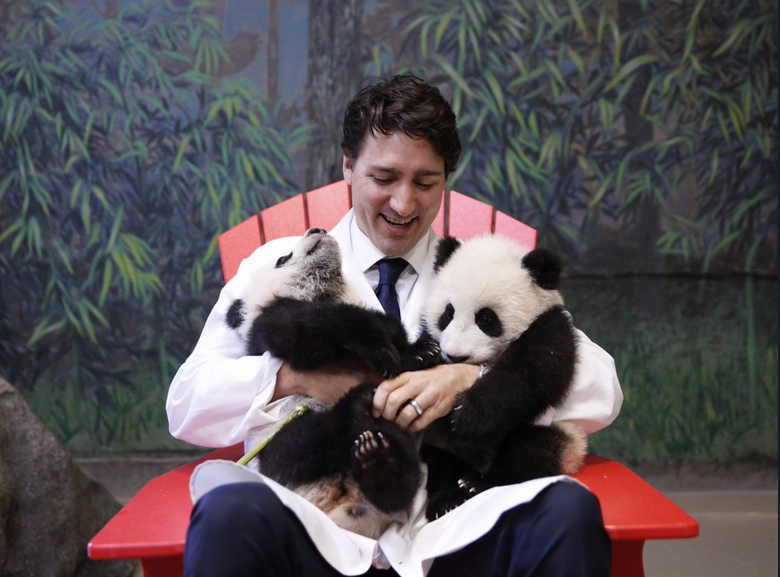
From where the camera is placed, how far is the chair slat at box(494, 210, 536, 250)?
8.35 feet

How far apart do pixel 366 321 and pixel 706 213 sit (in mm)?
2765

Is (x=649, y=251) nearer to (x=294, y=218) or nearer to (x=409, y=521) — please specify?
(x=294, y=218)

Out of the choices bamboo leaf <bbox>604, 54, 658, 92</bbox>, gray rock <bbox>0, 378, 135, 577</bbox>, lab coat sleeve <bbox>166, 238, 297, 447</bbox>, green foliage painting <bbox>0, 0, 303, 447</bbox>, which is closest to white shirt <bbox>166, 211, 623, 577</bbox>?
lab coat sleeve <bbox>166, 238, 297, 447</bbox>

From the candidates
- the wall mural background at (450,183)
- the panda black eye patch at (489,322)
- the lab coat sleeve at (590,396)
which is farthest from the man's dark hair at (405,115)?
the wall mural background at (450,183)

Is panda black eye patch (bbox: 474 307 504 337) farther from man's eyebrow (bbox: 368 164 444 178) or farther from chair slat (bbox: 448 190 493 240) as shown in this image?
chair slat (bbox: 448 190 493 240)

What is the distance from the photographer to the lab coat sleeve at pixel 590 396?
1873mm

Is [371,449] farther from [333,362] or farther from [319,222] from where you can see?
[319,222]

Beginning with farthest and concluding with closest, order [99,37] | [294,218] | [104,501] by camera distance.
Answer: [99,37]
[104,501]
[294,218]

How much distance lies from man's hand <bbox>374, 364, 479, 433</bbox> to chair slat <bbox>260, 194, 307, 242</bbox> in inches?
40.5

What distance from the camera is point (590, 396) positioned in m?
1.90

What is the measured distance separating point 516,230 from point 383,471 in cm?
122

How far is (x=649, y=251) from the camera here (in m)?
3.91

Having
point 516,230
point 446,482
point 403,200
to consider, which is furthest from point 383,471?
point 516,230

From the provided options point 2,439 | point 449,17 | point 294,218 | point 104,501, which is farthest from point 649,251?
point 2,439
